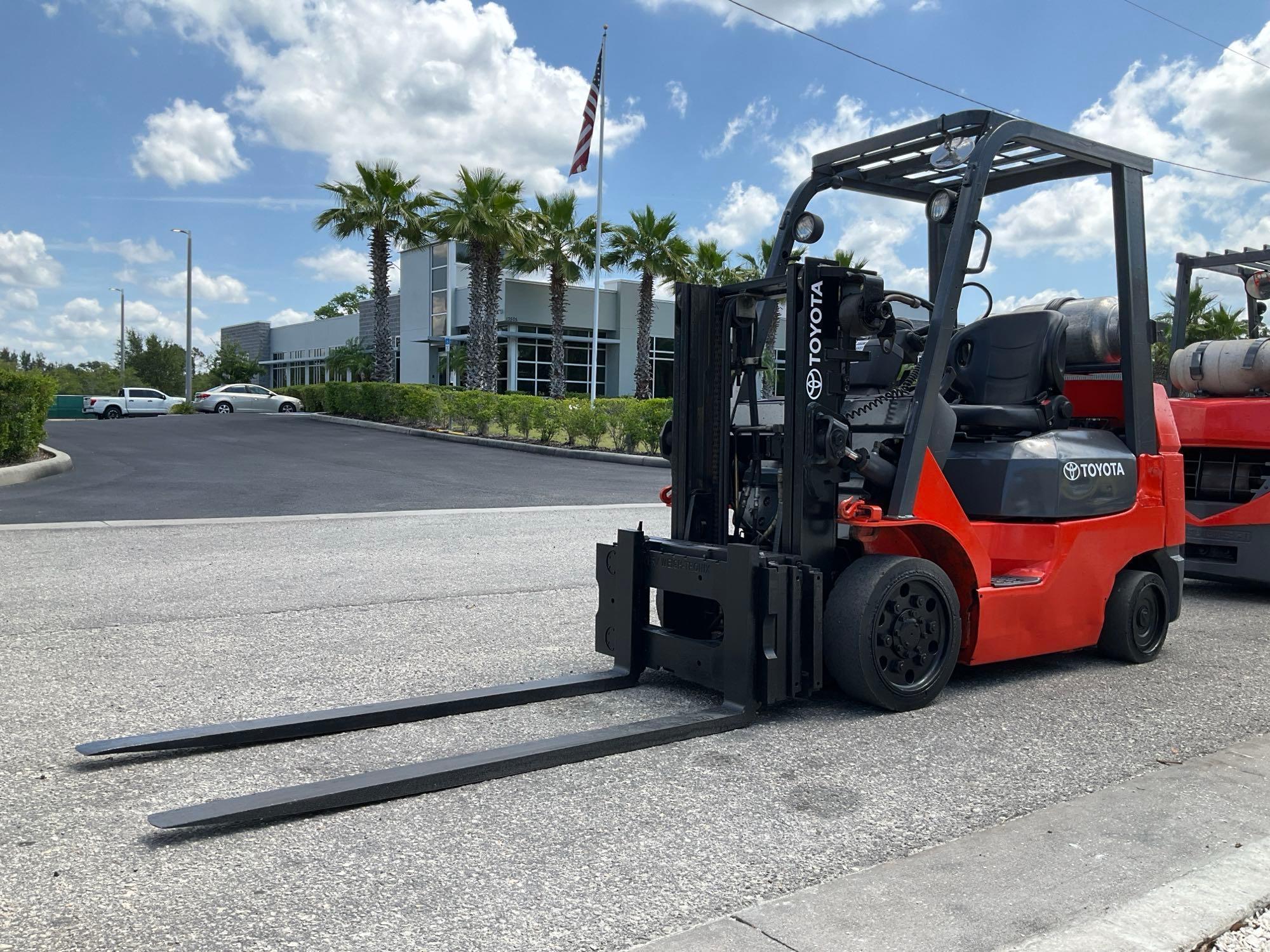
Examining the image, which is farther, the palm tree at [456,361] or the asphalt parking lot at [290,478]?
the palm tree at [456,361]

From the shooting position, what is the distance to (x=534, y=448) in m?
25.5

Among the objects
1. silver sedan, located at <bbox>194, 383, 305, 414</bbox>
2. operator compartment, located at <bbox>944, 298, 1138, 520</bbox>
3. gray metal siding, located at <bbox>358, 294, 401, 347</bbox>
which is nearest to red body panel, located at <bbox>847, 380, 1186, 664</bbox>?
operator compartment, located at <bbox>944, 298, 1138, 520</bbox>

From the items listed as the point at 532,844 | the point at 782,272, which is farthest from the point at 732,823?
the point at 782,272

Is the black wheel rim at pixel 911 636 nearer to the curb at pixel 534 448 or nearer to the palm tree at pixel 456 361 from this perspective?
the curb at pixel 534 448

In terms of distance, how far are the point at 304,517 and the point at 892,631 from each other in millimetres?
9542

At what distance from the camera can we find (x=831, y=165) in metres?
6.41

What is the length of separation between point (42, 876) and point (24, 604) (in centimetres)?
503

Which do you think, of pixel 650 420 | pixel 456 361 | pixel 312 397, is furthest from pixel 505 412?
pixel 456 361

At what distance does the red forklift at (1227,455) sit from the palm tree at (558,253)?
94.9ft

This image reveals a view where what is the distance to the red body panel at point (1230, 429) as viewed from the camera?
328 inches

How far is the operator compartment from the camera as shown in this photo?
18.9 feet

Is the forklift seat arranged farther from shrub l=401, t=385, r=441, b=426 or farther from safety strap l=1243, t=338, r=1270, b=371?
shrub l=401, t=385, r=441, b=426

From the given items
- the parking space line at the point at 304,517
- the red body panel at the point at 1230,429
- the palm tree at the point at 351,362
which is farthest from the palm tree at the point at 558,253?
the red body panel at the point at 1230,429

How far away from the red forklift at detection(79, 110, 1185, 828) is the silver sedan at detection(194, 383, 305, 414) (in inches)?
1626
